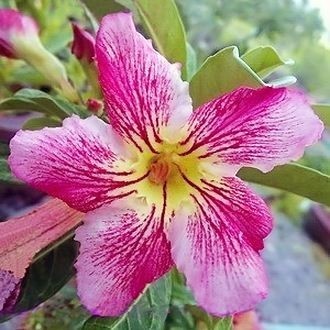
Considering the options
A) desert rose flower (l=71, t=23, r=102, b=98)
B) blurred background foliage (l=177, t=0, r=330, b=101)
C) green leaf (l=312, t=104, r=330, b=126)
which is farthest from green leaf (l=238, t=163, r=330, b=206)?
blurred background foliage (l=177, t=0, r=330, b=101)

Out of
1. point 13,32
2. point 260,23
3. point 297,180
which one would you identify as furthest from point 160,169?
point 260,23

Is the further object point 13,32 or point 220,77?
point 13,32

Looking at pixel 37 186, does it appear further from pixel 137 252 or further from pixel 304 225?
pixel 304 225

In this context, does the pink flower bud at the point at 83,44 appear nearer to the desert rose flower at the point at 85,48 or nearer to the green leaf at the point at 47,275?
the desert rose flower at the point at 85,48

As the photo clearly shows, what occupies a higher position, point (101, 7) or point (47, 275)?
point (101, 7)

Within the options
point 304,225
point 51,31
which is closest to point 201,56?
point 51,31

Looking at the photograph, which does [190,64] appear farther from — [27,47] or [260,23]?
[260,23]

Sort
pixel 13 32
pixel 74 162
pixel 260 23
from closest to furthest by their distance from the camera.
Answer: pixel 74 162
pixel 13 32
pixel 260 23

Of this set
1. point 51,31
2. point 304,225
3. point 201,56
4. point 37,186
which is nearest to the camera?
point 37,186
